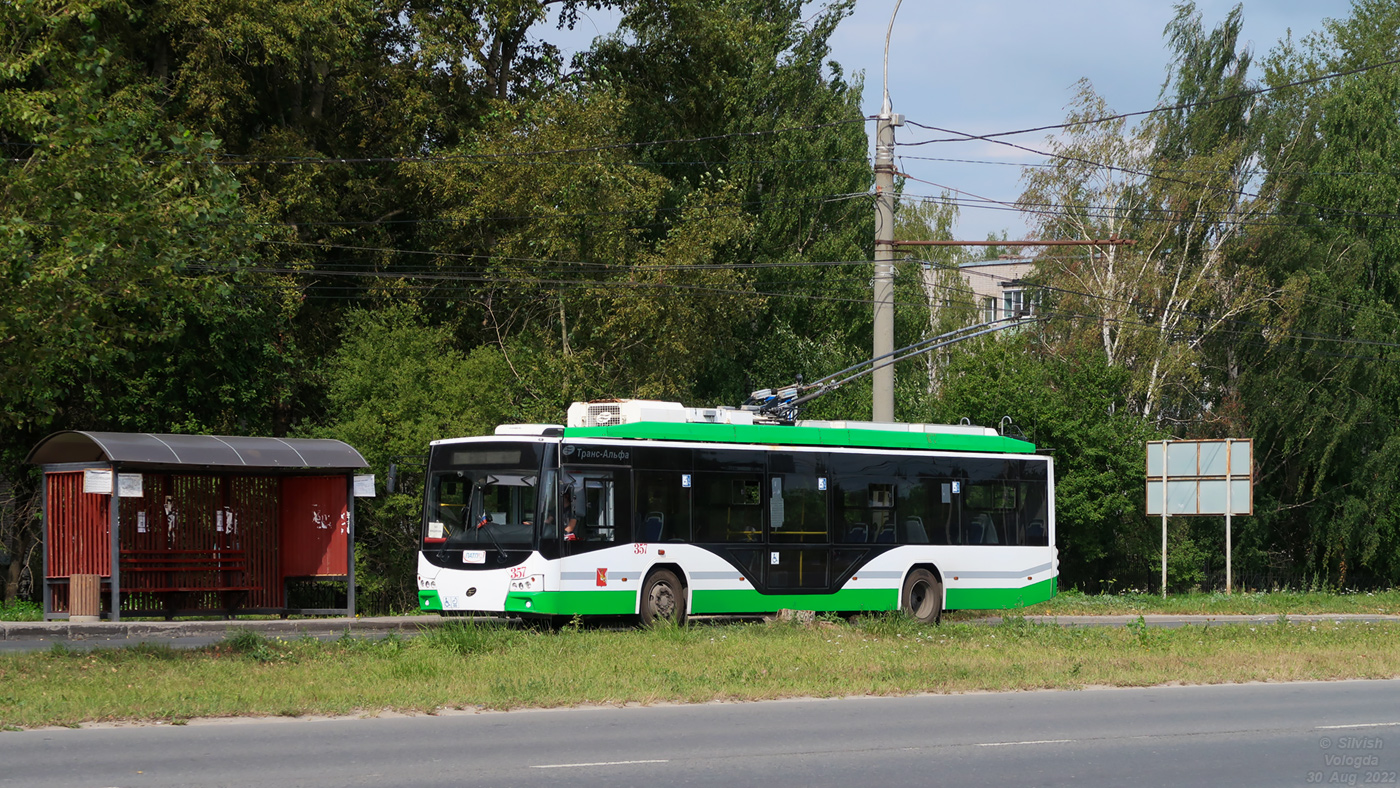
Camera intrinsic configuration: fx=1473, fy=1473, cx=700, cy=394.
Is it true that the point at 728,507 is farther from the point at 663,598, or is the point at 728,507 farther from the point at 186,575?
the point at 186,575

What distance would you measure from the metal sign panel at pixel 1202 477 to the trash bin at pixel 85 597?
20.9 metres

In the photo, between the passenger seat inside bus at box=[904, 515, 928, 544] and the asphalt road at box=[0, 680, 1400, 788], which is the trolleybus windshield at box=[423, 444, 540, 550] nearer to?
the passenger seat inside bus at box=[904, 515, 928, 544]

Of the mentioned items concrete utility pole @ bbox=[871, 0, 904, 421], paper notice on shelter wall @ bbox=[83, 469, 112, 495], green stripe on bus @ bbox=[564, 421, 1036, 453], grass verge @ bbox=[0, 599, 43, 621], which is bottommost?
grass verge @ bbox=[0, 599, 43, 621]

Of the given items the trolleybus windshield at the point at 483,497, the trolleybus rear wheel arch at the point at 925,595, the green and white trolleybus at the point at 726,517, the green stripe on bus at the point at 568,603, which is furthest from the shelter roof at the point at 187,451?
the trolleybus rear wheel arch at the point at 925,595

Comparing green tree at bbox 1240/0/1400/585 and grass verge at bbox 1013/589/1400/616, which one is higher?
green tree at bbox 1240/0/1400/585

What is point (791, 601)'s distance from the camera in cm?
2219

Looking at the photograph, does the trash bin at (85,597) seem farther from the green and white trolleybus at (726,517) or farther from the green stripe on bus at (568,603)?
the green stripe on bus at (568,603)

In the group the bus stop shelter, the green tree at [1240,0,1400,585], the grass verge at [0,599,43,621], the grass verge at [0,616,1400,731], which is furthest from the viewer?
the green tree at [1240,0,1400,585]

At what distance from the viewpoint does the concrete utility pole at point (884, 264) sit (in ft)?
84.5

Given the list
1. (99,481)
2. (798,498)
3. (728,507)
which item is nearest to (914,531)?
(798,498)

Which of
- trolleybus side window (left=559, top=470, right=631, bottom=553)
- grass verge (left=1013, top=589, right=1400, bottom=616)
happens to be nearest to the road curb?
trolleybus side window (left=559, top=470, right=631, bottom=553)

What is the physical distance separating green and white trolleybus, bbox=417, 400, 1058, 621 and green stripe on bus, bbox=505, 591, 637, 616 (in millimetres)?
30

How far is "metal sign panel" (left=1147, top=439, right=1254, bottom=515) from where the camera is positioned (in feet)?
101

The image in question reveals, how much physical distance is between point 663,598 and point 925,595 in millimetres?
5266
